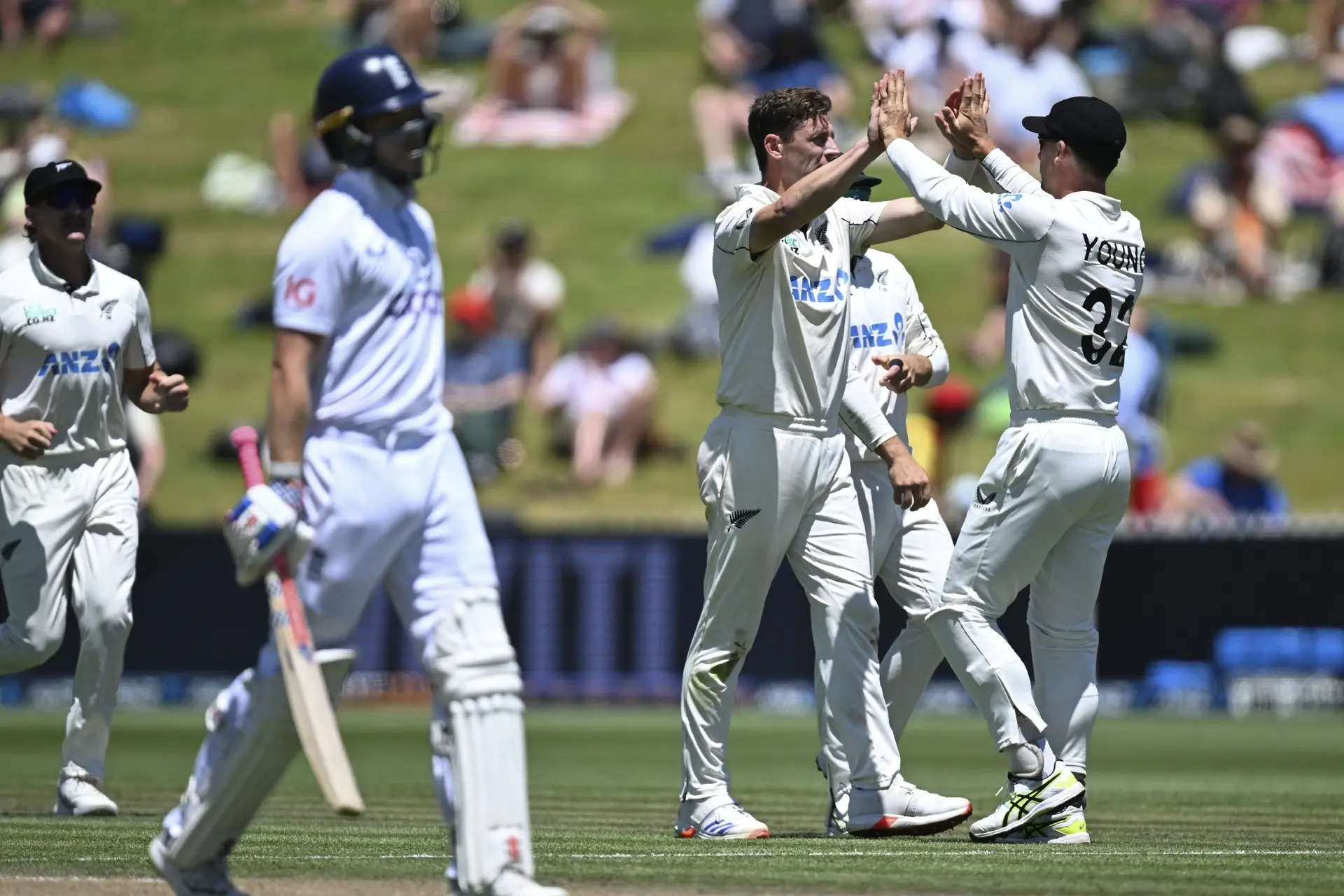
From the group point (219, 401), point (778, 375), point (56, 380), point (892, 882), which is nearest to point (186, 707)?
point (219, 401)

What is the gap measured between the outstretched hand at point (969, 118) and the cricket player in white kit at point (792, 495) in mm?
432

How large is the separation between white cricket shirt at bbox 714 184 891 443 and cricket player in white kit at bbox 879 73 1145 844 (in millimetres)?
496

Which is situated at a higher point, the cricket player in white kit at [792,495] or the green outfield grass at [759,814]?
the cricket player in white kit at [792,495]

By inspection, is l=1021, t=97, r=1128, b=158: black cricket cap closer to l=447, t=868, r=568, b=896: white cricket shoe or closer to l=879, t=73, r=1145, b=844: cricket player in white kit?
l=879, t=73, r=1145, b=844: cricket player in white kit

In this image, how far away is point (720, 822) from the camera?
25.9ft

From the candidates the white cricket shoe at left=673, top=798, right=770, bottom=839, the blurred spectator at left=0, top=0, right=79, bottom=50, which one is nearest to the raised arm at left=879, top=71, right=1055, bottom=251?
the white cricket shoe at left=673, top=798, right=770, bottom=839

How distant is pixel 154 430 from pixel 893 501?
12.0 metres

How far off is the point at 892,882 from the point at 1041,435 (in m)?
2.03

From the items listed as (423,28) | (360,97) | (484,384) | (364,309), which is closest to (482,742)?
(364,309)

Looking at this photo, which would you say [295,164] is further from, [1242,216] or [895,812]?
[895,812]

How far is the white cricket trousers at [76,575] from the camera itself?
9039mm

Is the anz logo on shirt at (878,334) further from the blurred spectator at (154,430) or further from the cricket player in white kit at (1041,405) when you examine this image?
the blurred spectator at (154,430)

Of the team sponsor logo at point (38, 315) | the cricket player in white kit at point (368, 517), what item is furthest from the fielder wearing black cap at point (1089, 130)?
the team sponsor logo at point (38, 315)

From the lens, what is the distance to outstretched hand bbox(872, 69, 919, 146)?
7457 mm
